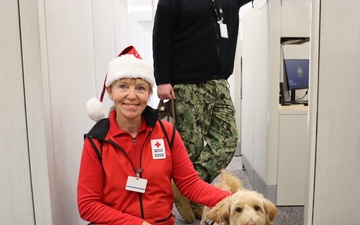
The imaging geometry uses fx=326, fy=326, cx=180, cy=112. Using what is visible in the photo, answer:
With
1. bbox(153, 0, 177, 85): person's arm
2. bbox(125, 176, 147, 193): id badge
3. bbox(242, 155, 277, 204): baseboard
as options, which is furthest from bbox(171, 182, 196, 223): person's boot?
bbox(125, 176, 147, 193): id badge

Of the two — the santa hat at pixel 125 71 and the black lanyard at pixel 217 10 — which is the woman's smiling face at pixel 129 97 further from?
the black lanyard at pixel 217 10

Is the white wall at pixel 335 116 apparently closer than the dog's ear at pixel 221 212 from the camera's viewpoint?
No

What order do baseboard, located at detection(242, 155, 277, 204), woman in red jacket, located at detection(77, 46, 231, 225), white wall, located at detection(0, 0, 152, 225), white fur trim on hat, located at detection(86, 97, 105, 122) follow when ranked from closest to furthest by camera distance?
white wall, located at detection(0, 0, 152, 225) → woman in red jacket, located at detection(77, 46, 231, 225) → white fur trim on hat, located at detection(86, 97, 105, 122) → baseboard, located at detection(242, 155, 277, 204)

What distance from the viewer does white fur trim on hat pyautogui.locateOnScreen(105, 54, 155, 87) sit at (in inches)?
49.2

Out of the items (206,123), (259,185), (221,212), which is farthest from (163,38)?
(259,185)

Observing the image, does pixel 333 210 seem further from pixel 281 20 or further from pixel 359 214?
pixel 281 20

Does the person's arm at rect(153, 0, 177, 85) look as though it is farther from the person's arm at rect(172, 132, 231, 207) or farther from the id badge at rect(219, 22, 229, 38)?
the person's arm at rect(172, 132, 231, 207)

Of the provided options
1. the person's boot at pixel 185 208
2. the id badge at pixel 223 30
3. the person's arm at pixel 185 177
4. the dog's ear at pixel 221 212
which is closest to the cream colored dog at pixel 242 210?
the dog's ear at pixel 221 212

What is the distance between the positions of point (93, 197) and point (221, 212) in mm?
480

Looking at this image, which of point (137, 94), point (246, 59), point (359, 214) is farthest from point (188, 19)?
point (246, 59)

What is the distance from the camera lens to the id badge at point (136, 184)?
1.25 m

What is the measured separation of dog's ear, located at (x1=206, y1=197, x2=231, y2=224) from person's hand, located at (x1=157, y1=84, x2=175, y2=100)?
31.9 inches

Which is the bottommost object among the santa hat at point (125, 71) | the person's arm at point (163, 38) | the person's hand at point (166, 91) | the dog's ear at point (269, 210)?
the dog's ear at point (269, 210)

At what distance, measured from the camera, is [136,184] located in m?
1.25
